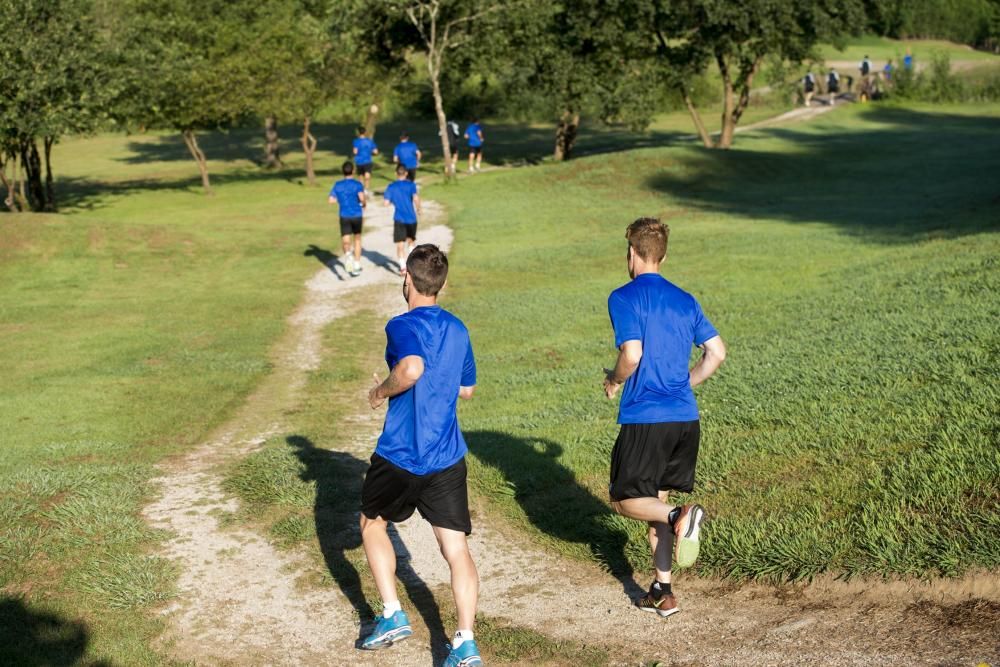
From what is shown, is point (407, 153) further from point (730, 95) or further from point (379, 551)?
point (379, 551)

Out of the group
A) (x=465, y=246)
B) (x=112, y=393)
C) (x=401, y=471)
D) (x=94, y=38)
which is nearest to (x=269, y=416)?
(x=112, y=393)

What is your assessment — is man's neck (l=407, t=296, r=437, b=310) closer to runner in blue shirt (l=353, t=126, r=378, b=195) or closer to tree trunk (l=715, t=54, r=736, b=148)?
runner in blue shirt (l=353, t=126, r=378, b=195)

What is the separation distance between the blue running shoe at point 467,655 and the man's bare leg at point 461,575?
8 centimetres

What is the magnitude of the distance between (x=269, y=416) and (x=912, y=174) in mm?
27210

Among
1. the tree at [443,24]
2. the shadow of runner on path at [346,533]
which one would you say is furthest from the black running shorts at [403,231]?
the tree at [443,24]

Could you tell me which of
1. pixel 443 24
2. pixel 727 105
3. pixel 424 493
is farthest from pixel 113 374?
pixel 727 105

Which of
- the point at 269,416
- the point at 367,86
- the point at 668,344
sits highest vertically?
the point at 367,86

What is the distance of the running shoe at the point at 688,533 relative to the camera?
5395mm

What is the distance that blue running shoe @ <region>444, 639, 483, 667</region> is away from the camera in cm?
530

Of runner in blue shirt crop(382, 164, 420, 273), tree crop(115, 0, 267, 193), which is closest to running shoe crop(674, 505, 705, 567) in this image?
runner in blue shirt crop(382, 164, 420, 273)

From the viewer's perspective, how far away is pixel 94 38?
31.8 metres

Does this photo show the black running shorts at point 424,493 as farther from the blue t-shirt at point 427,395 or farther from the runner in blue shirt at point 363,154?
the runner in blue shirt at point 363,154

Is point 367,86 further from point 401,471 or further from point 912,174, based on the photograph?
point 401,471

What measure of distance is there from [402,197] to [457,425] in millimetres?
13893
